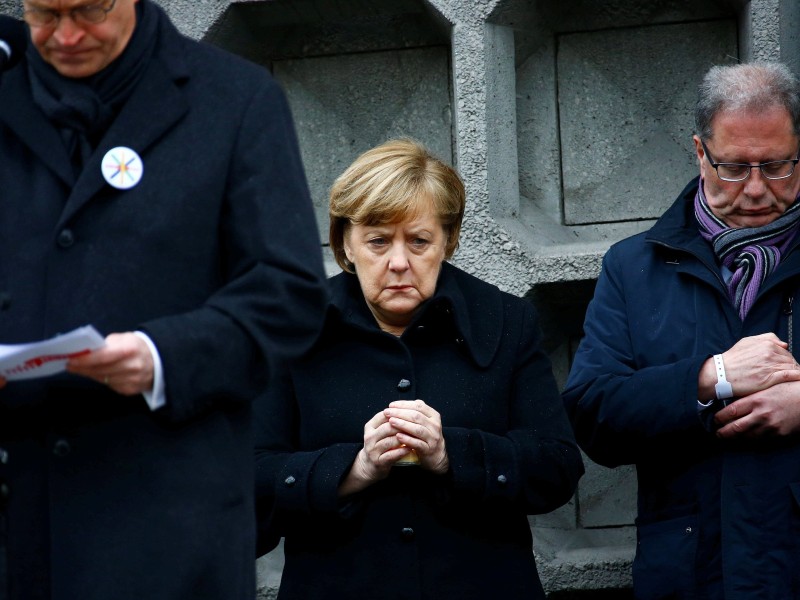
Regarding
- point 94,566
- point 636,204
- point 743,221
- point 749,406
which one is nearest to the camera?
point 94,566

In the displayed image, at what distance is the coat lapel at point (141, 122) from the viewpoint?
6.43 ft

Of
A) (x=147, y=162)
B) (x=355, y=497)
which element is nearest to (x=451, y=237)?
(x=355, y=497)

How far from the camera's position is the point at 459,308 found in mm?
2938

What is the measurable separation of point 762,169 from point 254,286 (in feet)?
4.62

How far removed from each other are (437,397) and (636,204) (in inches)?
38.4

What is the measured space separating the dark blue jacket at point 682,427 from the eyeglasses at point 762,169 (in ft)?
0.45

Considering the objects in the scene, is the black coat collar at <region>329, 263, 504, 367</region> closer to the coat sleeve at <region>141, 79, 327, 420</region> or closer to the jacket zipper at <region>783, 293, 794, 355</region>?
the jacket zipper at <region>783, 293, 794, 355</region>

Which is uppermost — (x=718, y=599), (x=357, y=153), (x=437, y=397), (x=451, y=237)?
(x=357, y=153)

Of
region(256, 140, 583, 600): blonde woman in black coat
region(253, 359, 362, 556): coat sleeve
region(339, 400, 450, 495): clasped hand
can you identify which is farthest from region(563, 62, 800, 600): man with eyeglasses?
region(253, 359, 362, 556): coat sleeve

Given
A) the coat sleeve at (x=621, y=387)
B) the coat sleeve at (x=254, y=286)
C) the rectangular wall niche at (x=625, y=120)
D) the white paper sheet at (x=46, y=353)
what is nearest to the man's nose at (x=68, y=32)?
the coat sleeve at (x=254, y=286)

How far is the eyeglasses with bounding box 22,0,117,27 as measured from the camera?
1.99m

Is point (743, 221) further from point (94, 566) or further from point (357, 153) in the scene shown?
point (94, 566)

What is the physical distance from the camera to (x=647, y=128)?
3.62 meters

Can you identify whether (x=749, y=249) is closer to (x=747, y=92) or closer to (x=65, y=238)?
(x=747, y=92)
